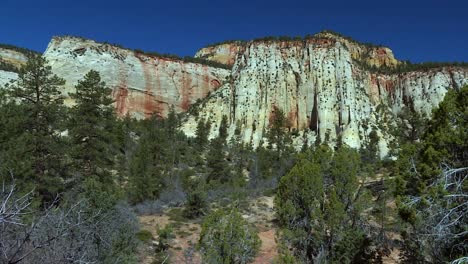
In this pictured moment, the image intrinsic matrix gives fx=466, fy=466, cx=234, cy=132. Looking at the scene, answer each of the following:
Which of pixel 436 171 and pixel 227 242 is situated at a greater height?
pixel 436 171

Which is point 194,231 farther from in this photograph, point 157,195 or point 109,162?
point 157,195

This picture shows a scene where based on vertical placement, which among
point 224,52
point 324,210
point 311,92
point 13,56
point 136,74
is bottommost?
point 324,210

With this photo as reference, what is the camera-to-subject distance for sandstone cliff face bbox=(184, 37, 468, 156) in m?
59.3

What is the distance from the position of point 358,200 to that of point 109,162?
16.1 metres

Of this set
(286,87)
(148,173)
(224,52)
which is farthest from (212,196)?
(224,52)

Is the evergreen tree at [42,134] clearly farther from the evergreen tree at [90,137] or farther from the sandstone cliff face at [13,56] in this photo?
the sandstone cliff face at [13,56]

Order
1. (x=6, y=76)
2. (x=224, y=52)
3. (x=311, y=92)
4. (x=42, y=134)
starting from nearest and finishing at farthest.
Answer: (x=42, y=134)
(x=6, y=76)
(x=311, y=92)
(x=224, y=52)

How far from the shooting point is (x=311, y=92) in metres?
62.1

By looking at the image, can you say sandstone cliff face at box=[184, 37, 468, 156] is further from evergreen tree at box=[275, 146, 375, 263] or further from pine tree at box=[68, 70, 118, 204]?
evergreen tree at box=[275, 146, 375, 263]

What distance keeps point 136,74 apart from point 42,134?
4481cm

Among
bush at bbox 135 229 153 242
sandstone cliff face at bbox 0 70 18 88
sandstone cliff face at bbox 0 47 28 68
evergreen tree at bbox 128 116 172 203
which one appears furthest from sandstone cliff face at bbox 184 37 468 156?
sandstone cliff face at bbox 0 47 28 68

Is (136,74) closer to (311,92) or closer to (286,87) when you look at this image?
(286,87)

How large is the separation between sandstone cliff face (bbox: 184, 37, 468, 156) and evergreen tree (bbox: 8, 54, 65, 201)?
3577cm

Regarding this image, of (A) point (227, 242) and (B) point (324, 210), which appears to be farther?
(B) point (324, 210)
